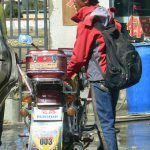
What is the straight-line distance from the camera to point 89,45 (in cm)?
581

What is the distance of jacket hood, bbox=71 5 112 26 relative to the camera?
19.3 feet

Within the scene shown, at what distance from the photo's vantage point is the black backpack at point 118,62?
18.9ft

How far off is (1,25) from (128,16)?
5.74 m

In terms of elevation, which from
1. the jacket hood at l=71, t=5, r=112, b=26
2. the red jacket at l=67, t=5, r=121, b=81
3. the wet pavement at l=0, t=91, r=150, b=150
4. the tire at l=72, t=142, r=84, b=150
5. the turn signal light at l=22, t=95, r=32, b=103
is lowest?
the wet pavement at l=0, t=91, r=150, b=150

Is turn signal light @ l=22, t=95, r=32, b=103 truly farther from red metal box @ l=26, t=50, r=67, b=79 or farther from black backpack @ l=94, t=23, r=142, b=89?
black backpack @ l=94, t=23, r=142, b=89

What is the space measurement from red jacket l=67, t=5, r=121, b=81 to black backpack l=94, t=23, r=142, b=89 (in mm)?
62

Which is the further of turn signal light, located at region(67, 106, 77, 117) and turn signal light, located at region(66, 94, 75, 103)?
turn signal light, located at region(66, 94, 75, 103)

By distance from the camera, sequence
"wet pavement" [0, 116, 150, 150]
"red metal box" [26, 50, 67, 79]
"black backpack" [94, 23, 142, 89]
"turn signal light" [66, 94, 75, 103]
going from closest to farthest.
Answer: "black backpack" [94, 23, 142, 89] < "red metal box" [26, 50, 67, 79] < "turn signal light" [66, 94, 75, 103] < "wet pavement" [0, 116, 150, 150]

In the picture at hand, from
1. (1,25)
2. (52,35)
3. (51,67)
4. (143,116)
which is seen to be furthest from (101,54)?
(52,35)

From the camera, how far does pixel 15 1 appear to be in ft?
37.9

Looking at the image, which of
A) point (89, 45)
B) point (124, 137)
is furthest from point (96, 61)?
point (124, 137)

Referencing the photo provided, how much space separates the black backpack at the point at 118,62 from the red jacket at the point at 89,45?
62 mm

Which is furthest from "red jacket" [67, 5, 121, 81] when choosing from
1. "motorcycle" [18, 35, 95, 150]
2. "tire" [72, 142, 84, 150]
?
"tire" [72, 142, 84, 150]

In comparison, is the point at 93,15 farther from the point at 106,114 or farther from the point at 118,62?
the point at 106,114
